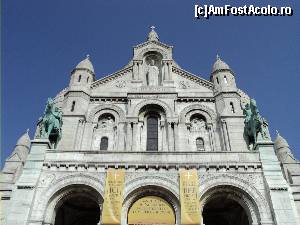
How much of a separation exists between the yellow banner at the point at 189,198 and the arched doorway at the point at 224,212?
70.0 inches

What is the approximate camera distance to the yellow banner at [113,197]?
17594 mm

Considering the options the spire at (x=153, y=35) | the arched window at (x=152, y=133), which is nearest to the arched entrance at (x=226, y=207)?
the arched window at (x=152, y=133)

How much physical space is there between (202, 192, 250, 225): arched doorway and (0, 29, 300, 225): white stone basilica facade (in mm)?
56

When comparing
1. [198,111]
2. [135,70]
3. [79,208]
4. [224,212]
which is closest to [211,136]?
[198,111]

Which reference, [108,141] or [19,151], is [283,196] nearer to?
[108,141]

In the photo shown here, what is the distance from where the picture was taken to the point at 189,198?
60.2 feet

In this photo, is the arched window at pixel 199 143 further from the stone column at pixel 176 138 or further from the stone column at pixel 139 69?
the stone column at pixel 139 69

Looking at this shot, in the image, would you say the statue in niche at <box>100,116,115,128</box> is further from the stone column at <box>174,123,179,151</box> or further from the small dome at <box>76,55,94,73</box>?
the small dome at <box>76,55,94,73</box>

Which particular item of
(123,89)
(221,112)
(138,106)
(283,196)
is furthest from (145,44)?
(283,196)

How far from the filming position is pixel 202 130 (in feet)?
89.6

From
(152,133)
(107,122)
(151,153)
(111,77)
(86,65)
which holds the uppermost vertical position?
(86,65)

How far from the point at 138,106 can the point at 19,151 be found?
1273 cm

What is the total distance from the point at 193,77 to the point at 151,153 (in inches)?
473

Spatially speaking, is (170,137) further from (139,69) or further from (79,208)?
(79,208)
